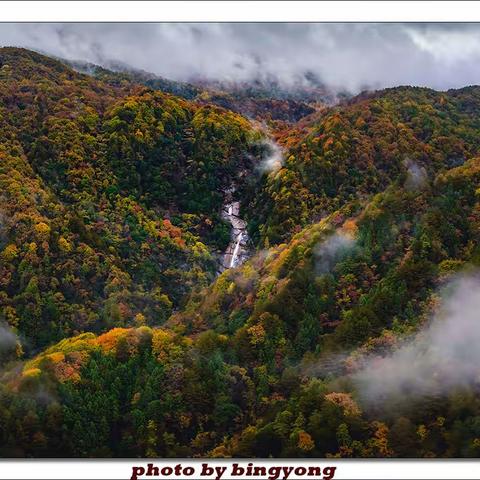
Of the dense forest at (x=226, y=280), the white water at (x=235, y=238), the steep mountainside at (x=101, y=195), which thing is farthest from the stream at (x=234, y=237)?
the steep mountainside at (x=101, y=195)

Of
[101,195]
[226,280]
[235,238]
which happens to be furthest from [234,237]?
[226,280]

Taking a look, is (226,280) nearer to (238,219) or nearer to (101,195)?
(101,195)

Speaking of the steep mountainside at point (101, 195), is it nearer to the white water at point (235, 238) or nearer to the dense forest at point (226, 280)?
the dense forest at point (226, 280)

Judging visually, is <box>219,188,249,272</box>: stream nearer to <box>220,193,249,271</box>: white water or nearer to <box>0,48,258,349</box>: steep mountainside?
<box>220,193,249,271</box>: white water

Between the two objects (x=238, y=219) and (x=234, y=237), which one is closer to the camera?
(x=234, y=237)

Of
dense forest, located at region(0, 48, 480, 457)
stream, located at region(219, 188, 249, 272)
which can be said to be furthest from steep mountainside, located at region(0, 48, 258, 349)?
stream, located at region(219, 188, 249, 272)

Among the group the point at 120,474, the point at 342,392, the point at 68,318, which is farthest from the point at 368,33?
the point at 68,318

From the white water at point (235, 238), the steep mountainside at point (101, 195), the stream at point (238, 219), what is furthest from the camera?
the stream at point (238, 219)

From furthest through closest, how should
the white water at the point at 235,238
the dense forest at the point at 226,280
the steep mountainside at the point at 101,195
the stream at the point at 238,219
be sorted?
the stream at the point at 238,219 < the white water at the point at 235,238 < the steep mountainside at the point at 101,195 < the dense forest at the point at 226,280
